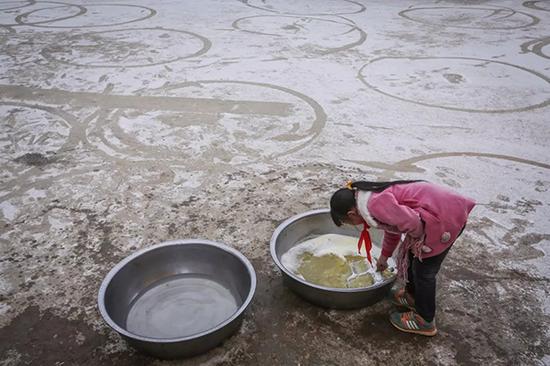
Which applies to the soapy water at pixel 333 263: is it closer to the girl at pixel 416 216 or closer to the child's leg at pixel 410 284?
the child's leg at pixel 410 284

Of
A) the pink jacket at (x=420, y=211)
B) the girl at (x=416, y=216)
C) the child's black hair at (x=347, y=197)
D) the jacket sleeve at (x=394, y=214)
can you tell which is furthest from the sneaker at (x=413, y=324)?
the child's black hair at (x=347, y=197)

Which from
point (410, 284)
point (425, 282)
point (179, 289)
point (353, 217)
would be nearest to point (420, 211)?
point (353, 217)

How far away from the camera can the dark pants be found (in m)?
1.76

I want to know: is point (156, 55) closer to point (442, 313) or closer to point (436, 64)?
point (436, 64)

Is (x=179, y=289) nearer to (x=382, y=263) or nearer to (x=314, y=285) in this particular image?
(x=314, y=285)

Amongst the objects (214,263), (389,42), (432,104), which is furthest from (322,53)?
(214,263)

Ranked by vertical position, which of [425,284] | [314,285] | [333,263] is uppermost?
[425,284]

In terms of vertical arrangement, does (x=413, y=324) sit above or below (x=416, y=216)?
below

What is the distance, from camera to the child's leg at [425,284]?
69.6 inches

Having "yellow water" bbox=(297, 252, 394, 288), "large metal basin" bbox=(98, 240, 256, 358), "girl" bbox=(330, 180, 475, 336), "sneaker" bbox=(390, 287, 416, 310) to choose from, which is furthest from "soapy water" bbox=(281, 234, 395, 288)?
"large metal basin" bbox=(98, 240, 256, 358)

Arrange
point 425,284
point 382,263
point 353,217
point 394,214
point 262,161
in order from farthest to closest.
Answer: point 262,161, point 382,263, point 425,284, point 353,217, point 394,214

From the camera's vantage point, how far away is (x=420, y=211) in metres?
1.60

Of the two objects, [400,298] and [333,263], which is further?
[333,263]

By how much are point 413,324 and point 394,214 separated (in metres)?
0.62
